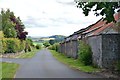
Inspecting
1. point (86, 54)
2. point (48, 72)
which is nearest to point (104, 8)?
point (48, 72)

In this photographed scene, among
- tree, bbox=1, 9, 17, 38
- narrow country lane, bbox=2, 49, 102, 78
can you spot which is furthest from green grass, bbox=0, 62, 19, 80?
tree, bbox=1, 9, 17, 38

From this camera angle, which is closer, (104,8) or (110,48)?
(104,8)

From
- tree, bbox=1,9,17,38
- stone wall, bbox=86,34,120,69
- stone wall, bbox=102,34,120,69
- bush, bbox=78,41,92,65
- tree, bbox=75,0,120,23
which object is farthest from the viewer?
tree, bbox=1,9,17,38

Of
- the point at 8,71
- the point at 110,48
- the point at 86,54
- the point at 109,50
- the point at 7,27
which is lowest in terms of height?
the point at 8,71

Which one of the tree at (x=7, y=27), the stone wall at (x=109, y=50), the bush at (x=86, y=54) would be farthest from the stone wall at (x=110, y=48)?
the tree at (x=7, y=27)

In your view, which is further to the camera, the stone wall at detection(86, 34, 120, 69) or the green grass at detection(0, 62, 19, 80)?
the stone wall at detection(86, 34, 120, 69)

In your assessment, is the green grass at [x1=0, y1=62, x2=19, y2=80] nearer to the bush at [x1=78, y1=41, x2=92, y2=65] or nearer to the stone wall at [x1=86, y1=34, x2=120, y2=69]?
the bush at [x1=78, y1=41, x2=92, y2=65]

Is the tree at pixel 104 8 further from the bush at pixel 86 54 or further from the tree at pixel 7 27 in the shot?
the tree at pixel 7 27

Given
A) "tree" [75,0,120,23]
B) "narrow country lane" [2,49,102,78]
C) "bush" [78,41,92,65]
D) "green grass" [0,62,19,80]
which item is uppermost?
"tree" [75,0,120,23]

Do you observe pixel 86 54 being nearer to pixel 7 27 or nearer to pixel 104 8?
pixel 104 8

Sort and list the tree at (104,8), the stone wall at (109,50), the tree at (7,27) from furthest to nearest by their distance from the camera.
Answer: the tree at (7,27), the stone wall at (109,50), the tree at (104,8)

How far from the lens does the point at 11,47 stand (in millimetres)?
62844

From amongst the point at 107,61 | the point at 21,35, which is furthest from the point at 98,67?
the point at 21,35

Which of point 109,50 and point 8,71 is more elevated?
point 109,50
